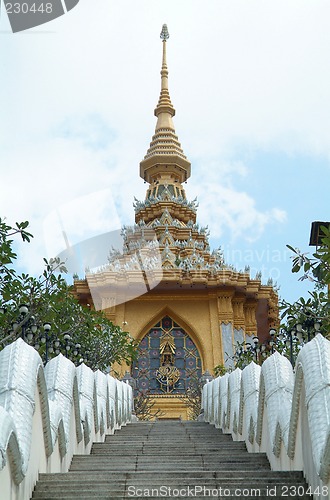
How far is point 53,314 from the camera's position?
39.9 feet

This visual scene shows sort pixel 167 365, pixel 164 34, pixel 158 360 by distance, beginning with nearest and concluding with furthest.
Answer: pixel 167 365, pixel 158 360, pixel 164 34

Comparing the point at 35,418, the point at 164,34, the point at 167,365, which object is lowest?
the point at 35,418

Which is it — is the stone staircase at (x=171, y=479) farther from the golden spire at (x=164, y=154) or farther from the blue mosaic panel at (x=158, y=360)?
the golden spire at (x=164, y=154)

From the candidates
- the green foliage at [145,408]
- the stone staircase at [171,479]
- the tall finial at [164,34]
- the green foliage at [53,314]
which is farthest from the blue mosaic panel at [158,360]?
the stone staircase at [171,479]

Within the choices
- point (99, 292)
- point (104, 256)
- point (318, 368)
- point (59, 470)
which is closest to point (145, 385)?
point (99, 292)

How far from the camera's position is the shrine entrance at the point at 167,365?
30.9 meters

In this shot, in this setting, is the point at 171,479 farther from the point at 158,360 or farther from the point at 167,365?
the point at 158,360

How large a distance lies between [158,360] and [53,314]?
20.1 meters

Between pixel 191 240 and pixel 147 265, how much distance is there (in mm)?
3767

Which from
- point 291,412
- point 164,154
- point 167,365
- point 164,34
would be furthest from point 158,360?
point 291,412

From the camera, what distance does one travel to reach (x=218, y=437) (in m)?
11.8

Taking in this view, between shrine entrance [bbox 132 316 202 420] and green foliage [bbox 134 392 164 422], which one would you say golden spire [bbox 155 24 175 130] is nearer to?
shrine entrance [bbox 132 316 202 420]

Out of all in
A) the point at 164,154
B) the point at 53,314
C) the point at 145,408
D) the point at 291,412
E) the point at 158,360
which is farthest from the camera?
the point at 164,154

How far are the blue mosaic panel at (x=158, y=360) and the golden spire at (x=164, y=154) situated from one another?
36.4ft
